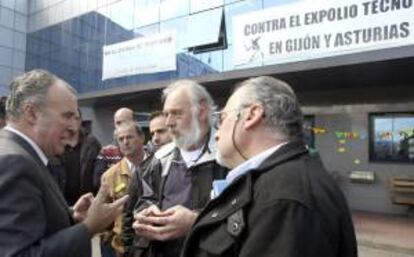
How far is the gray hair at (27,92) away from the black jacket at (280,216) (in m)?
1.07

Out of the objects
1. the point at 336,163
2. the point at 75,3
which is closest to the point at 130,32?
the point at 75,3

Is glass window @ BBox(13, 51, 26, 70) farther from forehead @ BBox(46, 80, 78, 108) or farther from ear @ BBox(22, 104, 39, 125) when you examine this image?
ear @ BBox(22, 104, 39, 125)

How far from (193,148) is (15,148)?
1.27 m

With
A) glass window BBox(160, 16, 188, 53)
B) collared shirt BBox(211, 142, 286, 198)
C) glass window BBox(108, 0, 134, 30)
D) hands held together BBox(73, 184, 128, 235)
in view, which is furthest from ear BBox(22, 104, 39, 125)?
glass window BBox(108, 0, 134, 30)

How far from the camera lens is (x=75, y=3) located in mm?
24984

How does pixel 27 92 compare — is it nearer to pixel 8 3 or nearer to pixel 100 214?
pixel 100 214

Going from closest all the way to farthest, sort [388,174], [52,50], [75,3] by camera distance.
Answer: [388,174] < [75,3] < [52,50]

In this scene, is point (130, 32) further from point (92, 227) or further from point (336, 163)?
point (92, 227)

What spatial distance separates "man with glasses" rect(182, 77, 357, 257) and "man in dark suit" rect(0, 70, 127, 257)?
2.15 feet

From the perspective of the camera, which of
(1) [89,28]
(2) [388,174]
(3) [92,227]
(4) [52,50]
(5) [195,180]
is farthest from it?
(4) [52,50]

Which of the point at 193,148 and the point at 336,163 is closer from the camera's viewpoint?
the point at 193,148

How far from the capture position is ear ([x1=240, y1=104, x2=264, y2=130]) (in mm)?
1956

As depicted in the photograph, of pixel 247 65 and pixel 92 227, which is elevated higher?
pixel 247 65

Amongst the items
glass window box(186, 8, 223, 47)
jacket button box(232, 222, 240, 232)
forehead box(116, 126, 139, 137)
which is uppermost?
glass window box(186, 8, 223, 47)
